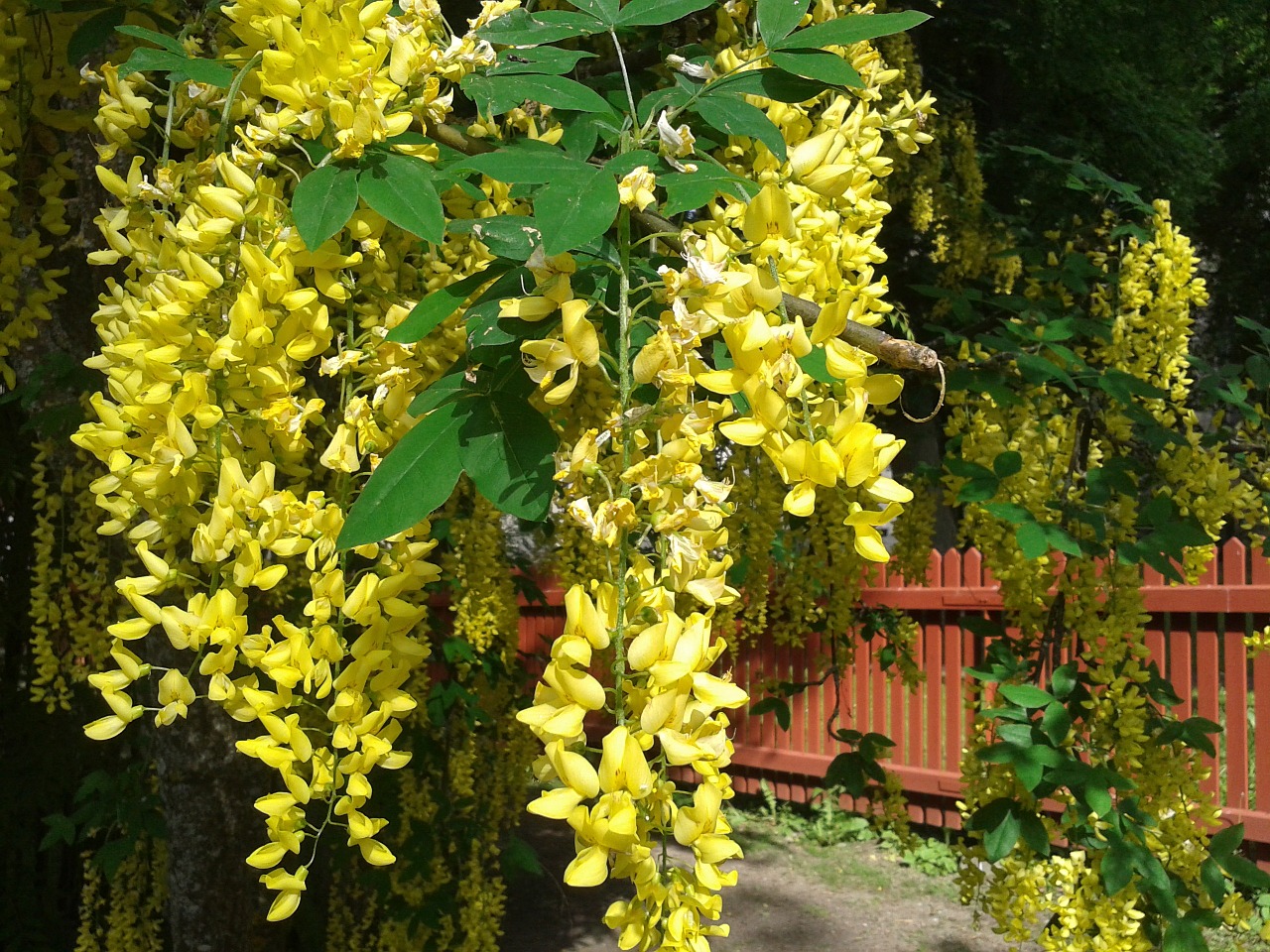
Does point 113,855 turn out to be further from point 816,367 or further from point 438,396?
point 816,367

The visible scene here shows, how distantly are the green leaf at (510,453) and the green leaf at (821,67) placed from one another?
372 millimetres

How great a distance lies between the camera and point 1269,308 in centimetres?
872

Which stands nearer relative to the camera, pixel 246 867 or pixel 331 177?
pixel 331 177

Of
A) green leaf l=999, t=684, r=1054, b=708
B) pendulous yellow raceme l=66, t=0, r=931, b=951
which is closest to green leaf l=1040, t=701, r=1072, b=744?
green leaf l=999, t=684, r=1054, b=708

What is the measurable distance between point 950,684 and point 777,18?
5.48 meters

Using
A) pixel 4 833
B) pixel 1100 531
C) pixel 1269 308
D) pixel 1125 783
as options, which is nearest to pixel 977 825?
pixel 1125 783

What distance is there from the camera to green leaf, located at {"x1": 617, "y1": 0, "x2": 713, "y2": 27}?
3.25 feet

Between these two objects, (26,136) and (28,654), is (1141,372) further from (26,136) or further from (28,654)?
(28,654)

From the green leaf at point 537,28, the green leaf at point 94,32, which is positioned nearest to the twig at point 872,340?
the green leaf at point 537,28

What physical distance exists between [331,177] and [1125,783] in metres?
2.08

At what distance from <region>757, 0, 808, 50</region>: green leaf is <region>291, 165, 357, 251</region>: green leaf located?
39 centimetres

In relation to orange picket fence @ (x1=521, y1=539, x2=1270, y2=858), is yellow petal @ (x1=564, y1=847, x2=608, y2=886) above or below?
above

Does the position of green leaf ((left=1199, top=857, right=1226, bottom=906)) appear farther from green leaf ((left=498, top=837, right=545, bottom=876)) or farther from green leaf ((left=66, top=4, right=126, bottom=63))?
green leaf ((left=66, top=4, right=126, bottom=63))

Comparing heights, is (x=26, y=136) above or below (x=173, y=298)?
above
